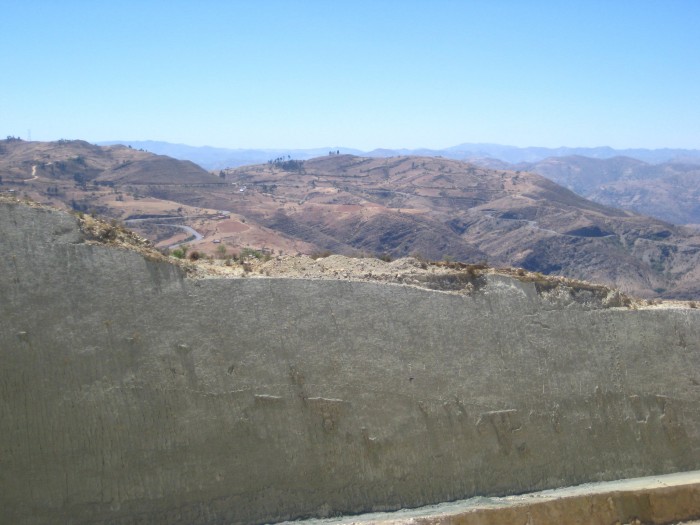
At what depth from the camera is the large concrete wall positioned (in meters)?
11.9

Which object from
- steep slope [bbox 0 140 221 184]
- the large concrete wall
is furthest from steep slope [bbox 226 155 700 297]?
the large concrete wall

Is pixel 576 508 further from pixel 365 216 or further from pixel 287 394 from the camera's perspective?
pixel 365 216

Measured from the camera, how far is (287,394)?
43.4ft

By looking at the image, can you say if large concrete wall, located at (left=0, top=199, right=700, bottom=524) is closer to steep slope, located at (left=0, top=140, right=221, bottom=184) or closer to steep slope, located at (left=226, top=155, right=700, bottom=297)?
steep slope, located at (left=226, top=155, right=700, bottom=297)

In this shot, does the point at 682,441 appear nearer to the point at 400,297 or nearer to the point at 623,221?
the point at 400,297

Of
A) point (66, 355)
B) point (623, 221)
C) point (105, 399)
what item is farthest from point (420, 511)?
point (623, 221)

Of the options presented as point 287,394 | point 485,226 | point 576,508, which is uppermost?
point 287,394

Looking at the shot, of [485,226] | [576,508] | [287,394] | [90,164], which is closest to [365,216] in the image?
[485,226]

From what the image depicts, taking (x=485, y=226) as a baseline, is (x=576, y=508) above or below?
above

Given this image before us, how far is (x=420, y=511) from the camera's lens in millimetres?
13047

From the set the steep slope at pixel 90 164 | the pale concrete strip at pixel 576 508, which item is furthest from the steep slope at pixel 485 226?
the pale concrete strip at pixel 576 508

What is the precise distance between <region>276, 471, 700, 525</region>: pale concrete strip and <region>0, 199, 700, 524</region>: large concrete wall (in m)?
0.49

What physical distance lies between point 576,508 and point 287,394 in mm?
6376

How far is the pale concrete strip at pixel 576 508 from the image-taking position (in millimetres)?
12617
